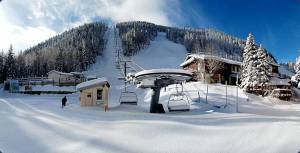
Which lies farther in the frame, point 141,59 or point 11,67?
point 11,67

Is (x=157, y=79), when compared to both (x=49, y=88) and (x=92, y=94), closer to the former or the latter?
(x=92, y=94)

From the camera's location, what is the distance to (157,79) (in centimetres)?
859

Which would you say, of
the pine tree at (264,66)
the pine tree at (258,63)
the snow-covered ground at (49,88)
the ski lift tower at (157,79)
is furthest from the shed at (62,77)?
the pine tree at (264,66)

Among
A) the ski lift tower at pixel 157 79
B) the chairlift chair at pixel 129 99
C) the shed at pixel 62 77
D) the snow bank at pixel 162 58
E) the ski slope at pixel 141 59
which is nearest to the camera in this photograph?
the ski lift tower at pixel 157 79

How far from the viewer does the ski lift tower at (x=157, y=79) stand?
6266 millimetres

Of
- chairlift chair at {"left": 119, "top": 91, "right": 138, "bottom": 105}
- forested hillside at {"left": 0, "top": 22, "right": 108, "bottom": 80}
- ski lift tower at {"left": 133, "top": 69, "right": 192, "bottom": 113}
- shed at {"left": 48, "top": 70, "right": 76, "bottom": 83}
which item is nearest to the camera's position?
ski lift tower at {"left": 133, "top": 69, "right": 192, "bottom": 113}

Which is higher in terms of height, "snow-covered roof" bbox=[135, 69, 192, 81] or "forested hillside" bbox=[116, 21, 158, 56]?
"forested hillside" bbox=[116, 21, 158, 56]

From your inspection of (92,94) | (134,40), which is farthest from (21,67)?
(92,94)

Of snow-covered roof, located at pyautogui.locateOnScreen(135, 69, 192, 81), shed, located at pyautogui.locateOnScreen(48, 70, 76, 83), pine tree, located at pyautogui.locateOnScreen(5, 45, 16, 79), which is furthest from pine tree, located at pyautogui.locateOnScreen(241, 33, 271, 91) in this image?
pine tree, located at pyautogui.locateOnScreen(5, 45, 16, 79)

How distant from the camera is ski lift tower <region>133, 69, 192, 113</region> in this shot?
20.6 ft

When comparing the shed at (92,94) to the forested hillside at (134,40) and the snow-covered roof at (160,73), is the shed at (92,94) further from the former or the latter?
the snow-covered roof at (160,73)

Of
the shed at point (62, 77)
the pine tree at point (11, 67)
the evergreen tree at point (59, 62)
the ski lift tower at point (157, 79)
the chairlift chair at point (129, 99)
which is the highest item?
the evergreen tree at point (59, 62)

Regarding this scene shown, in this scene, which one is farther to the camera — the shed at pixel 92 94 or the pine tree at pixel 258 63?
the shed at pixel 92 94

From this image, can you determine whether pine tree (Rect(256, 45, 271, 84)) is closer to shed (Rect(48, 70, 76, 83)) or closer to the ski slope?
the ski slope
